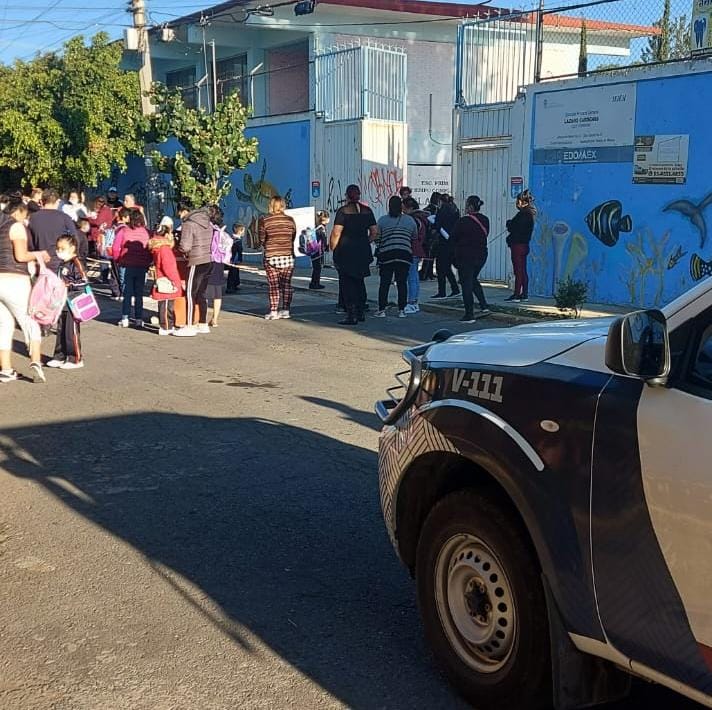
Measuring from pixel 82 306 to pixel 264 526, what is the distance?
207 inches

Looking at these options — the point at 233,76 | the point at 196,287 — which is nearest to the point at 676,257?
the point at 196,287

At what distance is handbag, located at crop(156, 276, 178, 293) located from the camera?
11.9m

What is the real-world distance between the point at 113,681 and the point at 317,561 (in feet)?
4.64

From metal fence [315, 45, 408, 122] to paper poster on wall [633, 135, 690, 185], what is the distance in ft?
27.3

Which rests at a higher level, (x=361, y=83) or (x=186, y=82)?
(x=186, y=82)

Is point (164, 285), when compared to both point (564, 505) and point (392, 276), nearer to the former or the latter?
point (392, 276)

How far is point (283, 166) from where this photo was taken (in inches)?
934

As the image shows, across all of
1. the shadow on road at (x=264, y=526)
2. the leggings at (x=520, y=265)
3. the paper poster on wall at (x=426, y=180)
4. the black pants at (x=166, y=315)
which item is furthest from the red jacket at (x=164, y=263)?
the paper poster on wall at (x=426, y=180)

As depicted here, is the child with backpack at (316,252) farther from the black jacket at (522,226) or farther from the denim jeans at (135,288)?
the denim jeans at (135,288)

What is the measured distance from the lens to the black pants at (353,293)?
43.1ft

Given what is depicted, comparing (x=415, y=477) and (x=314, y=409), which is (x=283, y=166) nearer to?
(x=314, y=409)

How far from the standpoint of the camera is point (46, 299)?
9.09 m

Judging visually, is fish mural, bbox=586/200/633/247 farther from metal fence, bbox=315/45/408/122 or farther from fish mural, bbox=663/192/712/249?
metal fence, bbox=315/45/408/122

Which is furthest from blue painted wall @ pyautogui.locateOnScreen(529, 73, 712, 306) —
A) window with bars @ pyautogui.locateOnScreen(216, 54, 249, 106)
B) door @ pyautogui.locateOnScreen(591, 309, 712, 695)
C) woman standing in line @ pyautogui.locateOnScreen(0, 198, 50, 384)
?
window with bars @ pyautogui.locateOnScreen(216, 54, 249, 106)
